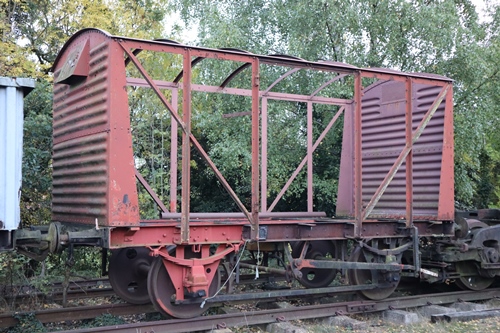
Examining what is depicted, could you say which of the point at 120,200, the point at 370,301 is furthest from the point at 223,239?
the point at 370,301

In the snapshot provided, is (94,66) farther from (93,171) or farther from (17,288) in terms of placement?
(17,288)

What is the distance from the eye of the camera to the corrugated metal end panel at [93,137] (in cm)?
588

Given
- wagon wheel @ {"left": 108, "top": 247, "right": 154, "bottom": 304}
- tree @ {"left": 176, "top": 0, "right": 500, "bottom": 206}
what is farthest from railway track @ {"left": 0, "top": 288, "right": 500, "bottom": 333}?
tree @ {"left": 176, "top": 0, "right": 500, "bottom": 206}

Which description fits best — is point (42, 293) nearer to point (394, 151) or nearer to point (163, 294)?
point (163, 294)

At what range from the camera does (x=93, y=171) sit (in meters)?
6.25

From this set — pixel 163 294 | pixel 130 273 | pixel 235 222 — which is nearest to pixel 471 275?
pixel 235 222

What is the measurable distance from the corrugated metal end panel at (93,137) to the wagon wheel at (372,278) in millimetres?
3637

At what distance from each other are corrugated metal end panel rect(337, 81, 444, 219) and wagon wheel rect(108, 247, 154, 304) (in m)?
4.09

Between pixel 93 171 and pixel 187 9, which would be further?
pixel 187 9

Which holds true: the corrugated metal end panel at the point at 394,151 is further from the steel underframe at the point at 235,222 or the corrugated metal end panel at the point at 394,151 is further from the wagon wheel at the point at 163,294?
the wagon wheel at the point at 163,294

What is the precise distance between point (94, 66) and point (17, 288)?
12.3 feet

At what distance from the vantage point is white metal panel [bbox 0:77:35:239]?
5.39 m

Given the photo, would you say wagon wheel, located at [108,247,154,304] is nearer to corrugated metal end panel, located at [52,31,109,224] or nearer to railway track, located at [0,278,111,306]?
railway track, located at [0,278,111,306]

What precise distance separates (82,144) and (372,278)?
4657mm
